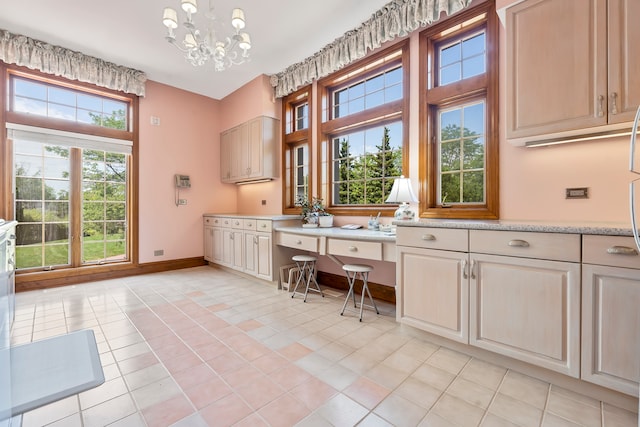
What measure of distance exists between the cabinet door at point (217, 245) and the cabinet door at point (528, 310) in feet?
12.6

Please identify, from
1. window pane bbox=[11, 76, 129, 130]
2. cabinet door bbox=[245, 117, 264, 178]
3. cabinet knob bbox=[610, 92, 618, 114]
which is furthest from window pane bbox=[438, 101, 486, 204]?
window pane bbox=[11, 76, 129, 130]

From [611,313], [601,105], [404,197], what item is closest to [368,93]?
[404,197]

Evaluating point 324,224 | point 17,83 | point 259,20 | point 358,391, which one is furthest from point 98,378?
point 17,83

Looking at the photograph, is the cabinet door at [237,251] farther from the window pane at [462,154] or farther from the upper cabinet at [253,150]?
the window pane at [462,154]

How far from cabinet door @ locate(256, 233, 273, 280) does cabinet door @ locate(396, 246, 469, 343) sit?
1906 mm

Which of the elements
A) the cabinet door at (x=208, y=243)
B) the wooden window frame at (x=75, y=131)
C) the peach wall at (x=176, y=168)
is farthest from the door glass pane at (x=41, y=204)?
the cabinet door at (x=208, y=243)

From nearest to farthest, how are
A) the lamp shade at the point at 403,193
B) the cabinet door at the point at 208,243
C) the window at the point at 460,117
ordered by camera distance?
the window at the point at 460,117 → the lamp shade at the point at 403,193 → the cabinet door at the point at 208,243

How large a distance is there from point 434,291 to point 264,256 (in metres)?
2.32

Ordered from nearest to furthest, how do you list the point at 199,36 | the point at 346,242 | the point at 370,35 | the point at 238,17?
the point at 238,17, the point at 199,36, the point at 346,242, the point at 370,35

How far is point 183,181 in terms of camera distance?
4.82m

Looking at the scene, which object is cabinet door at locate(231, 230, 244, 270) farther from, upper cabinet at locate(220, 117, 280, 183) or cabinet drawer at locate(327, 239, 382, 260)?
cabinet drawer at locate(327, 239, 382, 260)

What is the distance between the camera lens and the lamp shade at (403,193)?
2.68m

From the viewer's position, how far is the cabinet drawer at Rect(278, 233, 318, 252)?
3.12 m

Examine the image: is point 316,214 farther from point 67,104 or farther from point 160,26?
point 67,104
